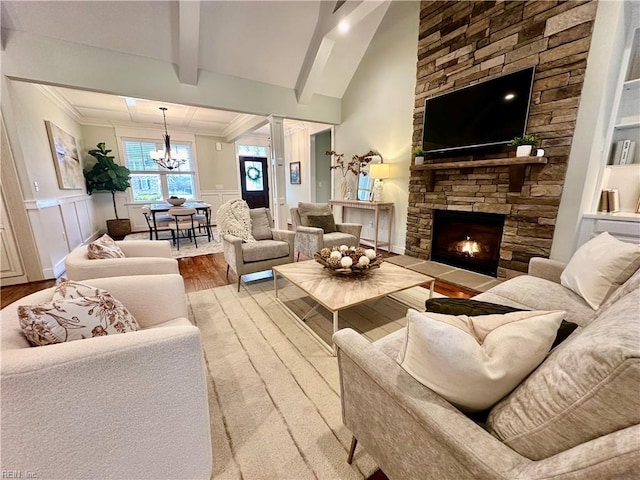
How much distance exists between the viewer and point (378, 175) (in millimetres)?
4258

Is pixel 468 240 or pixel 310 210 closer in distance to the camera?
pixel 468 240

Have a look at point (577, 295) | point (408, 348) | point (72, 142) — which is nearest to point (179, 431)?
point (408, 348)

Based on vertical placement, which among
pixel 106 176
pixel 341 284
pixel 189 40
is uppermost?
pixel 189 40

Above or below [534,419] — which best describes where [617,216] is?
above

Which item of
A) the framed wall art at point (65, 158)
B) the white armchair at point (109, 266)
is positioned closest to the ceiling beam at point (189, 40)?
the framed wall art at point (65, 158)

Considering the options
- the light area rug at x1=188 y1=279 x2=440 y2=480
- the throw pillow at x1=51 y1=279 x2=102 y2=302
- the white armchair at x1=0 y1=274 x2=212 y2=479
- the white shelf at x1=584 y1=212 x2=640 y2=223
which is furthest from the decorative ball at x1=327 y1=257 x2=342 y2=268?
the white shelf at x1=584 y1=212 x2=640 y2=223

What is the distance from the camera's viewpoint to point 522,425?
61cm

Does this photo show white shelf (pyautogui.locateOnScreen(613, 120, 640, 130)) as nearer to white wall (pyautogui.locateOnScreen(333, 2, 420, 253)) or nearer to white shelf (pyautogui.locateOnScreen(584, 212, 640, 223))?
white shelf (pyautogui.locateOnScreen(584, 212, 640, 223))

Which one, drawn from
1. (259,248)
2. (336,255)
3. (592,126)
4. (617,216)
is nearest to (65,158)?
(259,248)

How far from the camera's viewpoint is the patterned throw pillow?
90 cm

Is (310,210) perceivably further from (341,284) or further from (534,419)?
(534,419)

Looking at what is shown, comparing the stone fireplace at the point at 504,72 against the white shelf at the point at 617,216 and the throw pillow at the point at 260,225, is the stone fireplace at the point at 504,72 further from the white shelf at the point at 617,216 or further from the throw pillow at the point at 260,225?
the throw pillow at the point at 260,225

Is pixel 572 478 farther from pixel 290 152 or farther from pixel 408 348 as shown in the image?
pixel 290 152

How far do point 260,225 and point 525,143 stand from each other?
3.07 m
